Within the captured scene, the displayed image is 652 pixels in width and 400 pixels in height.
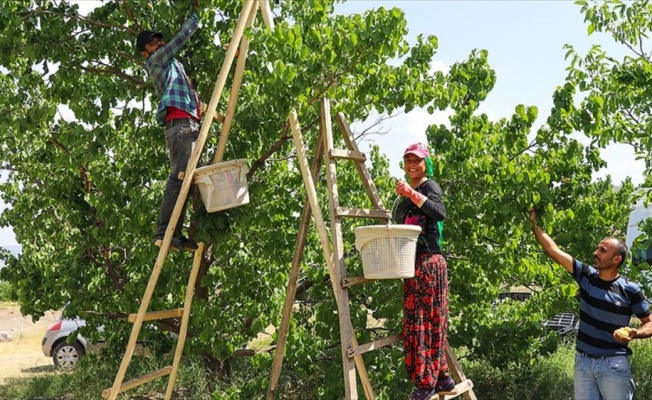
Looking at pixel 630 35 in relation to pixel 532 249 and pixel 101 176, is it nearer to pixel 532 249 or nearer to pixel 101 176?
pixel 532 249

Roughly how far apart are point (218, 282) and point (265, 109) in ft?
8.28

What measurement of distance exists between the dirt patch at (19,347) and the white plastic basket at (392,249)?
21.1 feet

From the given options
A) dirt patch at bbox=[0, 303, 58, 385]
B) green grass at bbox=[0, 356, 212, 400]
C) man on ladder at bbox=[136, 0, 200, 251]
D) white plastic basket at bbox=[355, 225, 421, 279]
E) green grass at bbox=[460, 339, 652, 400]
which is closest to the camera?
white plastic basket at bbox=[355, 225, 421, 279]

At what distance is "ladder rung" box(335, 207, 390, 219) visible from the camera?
523cm

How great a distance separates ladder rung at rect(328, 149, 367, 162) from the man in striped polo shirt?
1.80m

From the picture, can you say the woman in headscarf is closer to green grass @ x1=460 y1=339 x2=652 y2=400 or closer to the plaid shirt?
the plaid shirt

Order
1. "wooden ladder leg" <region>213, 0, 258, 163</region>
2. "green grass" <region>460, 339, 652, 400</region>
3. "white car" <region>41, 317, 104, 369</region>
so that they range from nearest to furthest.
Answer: "wooden ladder leg" <region>213, 0, 258, 163</region> → "green grass" <region>460, 339, 652, 400</region> → "white car" <region>41, 317, 104, 369</region>

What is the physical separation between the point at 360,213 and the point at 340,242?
27cm

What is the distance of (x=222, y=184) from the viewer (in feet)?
17.6

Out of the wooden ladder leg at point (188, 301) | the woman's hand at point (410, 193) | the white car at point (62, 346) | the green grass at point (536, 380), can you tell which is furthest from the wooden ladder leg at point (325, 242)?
the white car at point (62, 346)

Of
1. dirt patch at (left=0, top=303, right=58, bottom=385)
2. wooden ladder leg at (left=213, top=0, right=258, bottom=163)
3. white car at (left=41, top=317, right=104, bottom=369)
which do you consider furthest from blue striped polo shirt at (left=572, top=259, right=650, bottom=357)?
white car at (left=41, top=317, right=104, bottom=369)

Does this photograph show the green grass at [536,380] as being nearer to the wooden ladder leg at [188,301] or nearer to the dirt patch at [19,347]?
the wooden ladder leg at [188,301]

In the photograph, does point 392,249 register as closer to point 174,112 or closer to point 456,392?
point 456,392

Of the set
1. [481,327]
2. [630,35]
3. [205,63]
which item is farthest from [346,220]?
[630,35]
